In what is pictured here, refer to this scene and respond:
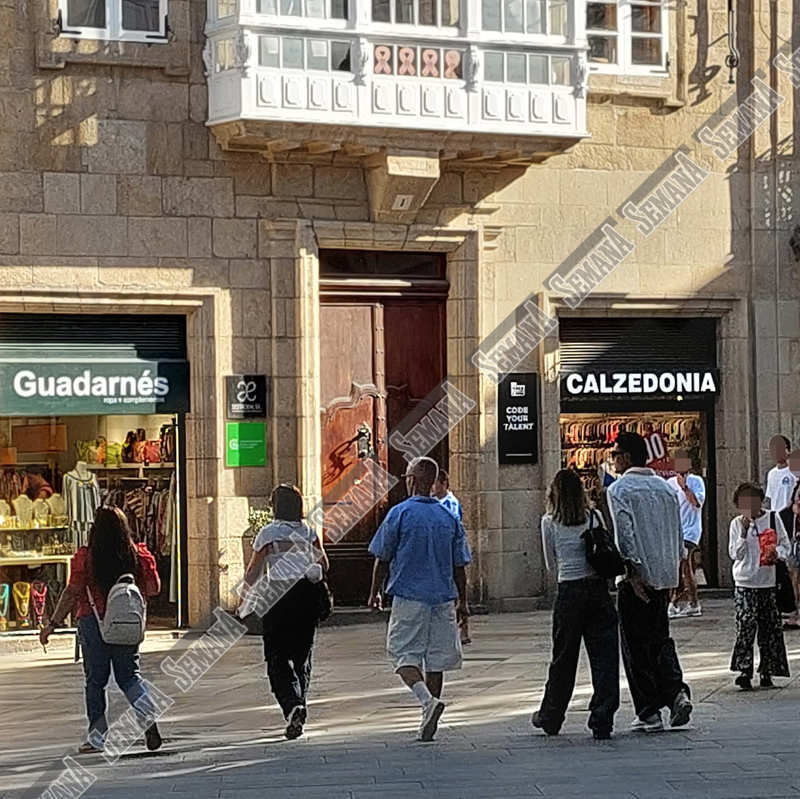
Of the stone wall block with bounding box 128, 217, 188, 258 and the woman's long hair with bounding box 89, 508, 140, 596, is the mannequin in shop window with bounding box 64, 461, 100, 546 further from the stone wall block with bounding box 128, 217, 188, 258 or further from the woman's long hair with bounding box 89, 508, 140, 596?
the woman's long hair with bounding box 89, 508, 140, 596

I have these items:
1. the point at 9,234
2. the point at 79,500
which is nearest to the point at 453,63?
the point at 9,234

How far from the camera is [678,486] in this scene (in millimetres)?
17875

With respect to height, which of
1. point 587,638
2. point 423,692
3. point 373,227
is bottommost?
point 423,692

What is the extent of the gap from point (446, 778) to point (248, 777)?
110 centimetres

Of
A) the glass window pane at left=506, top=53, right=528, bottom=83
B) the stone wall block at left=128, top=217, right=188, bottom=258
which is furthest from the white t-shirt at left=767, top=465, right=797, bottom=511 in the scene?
the stone wall block at left=128, top=217, right=188, bottom=258

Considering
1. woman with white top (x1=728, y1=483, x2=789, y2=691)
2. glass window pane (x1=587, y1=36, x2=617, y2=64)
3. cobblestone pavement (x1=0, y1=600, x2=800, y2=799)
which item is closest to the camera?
cobblestone pavement (x1=0, y1=600, x2=800, y2=799)

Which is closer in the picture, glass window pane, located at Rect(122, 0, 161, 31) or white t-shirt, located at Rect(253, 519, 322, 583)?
white t-shirt, located at Rect(253, 519, 322, 583)

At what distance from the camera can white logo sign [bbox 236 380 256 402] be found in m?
17.6

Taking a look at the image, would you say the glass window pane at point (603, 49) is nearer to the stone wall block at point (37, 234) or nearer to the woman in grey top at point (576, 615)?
the stone wall block at point (37, 234)

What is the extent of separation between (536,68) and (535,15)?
0.54 metres

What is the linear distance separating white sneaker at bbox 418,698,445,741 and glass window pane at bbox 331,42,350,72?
7.67 meters

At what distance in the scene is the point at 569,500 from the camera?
37.0ft

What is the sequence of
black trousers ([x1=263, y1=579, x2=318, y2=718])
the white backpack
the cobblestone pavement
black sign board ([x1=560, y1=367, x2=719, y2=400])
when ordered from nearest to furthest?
the cobblestone pavement < the white backpack < black trousers ([x1=263, y1=579, x2=318, y2=718]) < black sign board ([x1=560, y1=367, x2=719, y2=400])

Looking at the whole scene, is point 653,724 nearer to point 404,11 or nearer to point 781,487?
point 781,487
